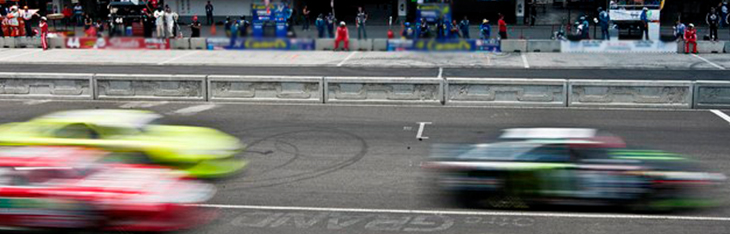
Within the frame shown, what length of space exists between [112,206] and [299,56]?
24524 mm

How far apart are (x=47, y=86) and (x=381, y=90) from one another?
362 inches

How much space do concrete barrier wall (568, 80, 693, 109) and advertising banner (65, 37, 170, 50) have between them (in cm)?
2220

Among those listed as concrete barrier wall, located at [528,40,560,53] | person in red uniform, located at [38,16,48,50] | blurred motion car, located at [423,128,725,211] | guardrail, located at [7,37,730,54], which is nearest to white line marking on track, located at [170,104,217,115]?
blurred motion car, located at [423,128,725,211]

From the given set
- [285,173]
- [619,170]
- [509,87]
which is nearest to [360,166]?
[285,173]

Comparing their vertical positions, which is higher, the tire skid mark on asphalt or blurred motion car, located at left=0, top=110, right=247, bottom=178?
blurred motion car, located at left=0, top=110, right=247, bottom=178

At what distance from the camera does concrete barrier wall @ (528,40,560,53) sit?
3444 cm

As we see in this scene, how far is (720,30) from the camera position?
1709 inches

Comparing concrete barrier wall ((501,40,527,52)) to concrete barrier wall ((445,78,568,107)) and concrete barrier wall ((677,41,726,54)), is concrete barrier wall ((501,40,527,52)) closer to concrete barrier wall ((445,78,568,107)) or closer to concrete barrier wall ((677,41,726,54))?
concrete barrier wall ((677,41,726,54))

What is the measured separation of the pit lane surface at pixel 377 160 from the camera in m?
10.5

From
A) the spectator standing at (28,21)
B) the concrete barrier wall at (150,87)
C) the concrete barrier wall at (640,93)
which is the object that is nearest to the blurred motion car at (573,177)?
the concrete barrier wall at (640,93)

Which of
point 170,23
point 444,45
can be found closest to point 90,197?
point 444,45

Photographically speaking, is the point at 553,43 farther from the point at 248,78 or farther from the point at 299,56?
the point at 248,78

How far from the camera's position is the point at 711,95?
19859 millimetres

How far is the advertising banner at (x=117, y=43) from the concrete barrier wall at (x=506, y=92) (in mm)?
19667
